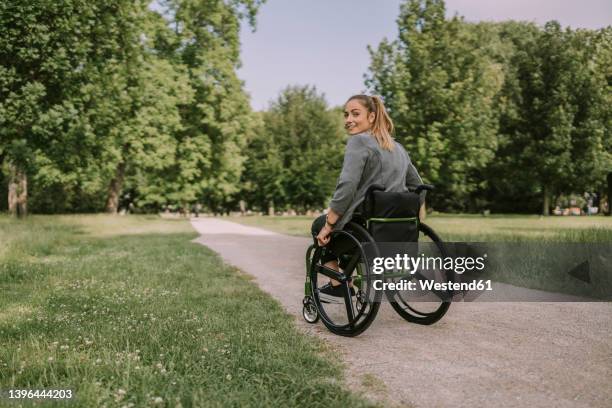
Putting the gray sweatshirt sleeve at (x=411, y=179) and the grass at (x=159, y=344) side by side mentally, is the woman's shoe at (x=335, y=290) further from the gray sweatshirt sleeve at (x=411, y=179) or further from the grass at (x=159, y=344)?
the gray sweatshirt sleeve at (x=411, y=179)

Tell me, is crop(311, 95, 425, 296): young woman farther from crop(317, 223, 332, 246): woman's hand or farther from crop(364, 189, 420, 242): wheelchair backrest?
crop(364, 189, 420, 242): wheelchair backrest

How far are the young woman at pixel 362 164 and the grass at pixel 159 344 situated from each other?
981mm

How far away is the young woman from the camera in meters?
4.15

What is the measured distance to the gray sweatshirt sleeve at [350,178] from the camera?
4.13 m

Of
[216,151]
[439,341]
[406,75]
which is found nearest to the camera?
[439,341]

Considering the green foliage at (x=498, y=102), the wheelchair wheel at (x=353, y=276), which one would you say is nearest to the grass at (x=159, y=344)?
the wheelchair wheel at (x=353, y=276)

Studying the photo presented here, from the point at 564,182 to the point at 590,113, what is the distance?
4.94 meters

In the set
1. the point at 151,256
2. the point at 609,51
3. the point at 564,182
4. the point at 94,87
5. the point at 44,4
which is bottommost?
the point at 151,256

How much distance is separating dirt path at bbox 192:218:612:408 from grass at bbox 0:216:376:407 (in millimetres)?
302

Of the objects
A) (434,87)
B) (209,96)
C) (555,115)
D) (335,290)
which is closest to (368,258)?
(335,290)

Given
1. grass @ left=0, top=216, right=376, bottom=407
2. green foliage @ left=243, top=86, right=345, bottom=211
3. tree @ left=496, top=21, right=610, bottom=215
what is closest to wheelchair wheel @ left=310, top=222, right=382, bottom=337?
grass @ left=0, top=216, right=376, bottom=407

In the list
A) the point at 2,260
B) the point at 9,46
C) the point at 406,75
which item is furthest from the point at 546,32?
the point at 2,260

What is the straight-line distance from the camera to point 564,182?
35938 millimetres

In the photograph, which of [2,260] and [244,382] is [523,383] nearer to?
[244,382]
